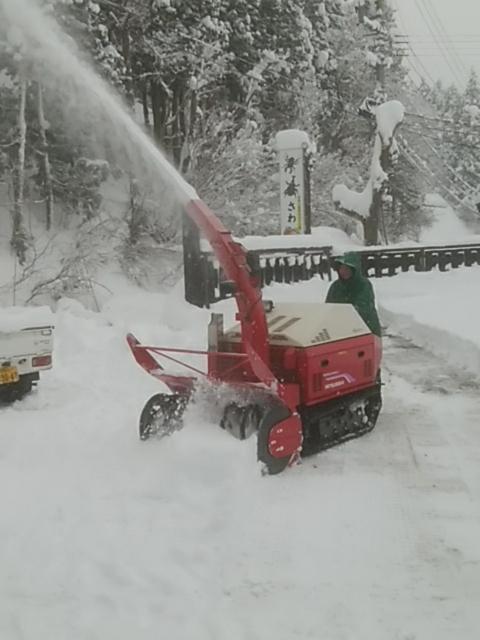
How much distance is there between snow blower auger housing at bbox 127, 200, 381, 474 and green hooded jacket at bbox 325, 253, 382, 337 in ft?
3.71

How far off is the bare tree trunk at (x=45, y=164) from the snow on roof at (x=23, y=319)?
1194 cm

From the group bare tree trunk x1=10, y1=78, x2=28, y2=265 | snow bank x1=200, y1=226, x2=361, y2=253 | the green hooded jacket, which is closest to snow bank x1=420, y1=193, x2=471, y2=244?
snow bank x1=200, y1=226, x2=361, y2=253

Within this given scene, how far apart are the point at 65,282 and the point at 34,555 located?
40.3 feet

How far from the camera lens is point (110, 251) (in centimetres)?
1872

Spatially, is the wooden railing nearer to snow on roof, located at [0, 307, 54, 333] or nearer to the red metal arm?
the red metal arm

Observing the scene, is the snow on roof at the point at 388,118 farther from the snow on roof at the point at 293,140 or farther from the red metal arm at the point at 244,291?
the red metal arm at the point at 244,291

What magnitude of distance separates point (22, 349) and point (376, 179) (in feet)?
75.9

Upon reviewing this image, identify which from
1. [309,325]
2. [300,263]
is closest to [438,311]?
[300,263]

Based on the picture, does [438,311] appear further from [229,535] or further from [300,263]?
[229,535]

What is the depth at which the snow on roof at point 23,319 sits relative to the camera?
7.88 metres

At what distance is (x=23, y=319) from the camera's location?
26.5 feet

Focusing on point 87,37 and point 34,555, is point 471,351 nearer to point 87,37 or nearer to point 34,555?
point 34,555

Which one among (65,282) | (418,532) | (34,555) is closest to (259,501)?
(418,532)

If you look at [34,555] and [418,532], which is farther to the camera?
[418,532]
